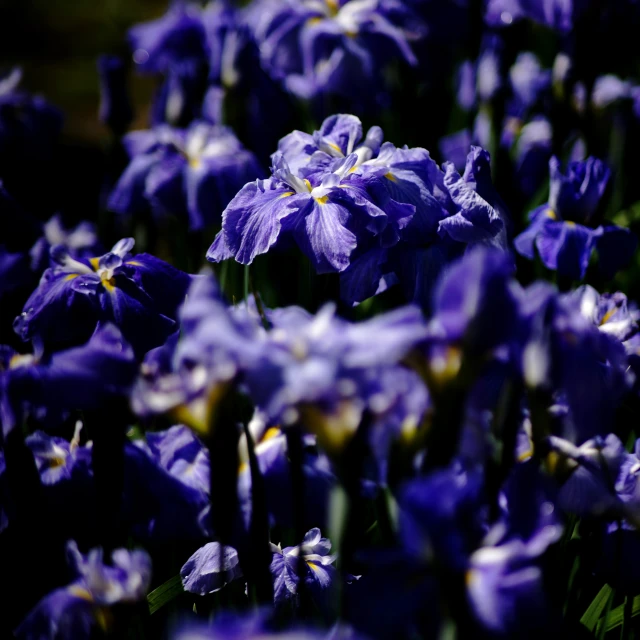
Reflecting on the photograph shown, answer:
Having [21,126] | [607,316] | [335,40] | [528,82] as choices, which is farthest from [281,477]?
[528,82]

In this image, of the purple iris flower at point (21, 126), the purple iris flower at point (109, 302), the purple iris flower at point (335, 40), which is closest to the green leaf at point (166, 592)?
the purple iris flower at point (109, 302)

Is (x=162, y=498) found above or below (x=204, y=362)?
below

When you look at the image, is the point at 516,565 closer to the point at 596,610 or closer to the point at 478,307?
the point at 478,307

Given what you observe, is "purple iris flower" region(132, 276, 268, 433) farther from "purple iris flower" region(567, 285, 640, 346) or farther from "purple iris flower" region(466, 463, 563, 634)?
"purple iris flower" region(567, 285, 640, 346)

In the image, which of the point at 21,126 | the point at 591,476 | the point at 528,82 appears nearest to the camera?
the point at 591,476

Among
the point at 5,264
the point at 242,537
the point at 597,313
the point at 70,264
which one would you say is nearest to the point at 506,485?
the point at 242,537

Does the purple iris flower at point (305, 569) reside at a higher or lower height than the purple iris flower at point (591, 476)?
lower

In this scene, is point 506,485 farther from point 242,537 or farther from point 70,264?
point 70,264

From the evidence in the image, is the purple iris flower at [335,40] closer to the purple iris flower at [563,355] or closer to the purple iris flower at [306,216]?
the purple iris flower at [306,216]
